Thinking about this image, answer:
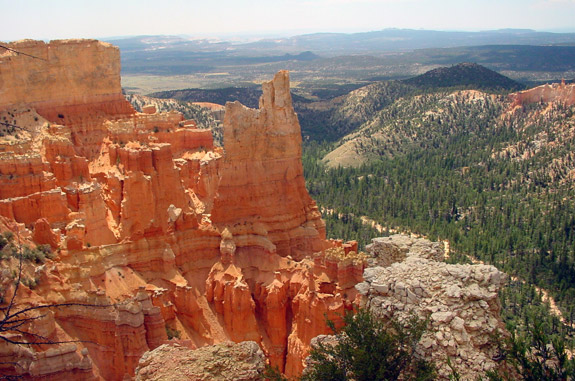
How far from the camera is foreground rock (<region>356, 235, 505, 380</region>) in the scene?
16.0 meters

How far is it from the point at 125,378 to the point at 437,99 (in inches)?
4861

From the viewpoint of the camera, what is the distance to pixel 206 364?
16.4 m

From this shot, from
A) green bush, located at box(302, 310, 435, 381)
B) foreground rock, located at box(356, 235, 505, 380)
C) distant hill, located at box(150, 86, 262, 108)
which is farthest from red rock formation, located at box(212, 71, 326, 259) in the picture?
distant hill, located at box(150, 86, 262, 108)

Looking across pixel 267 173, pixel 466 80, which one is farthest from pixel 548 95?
pixel 267 173

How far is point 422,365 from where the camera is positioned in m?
15.8

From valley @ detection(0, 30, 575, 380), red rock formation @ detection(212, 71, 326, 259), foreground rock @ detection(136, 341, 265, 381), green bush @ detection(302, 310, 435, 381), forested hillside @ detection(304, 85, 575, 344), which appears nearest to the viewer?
green bush @ detection(302, 310, 435, 381)

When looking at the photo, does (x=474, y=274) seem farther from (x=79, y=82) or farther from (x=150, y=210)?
(x=79, y=82)

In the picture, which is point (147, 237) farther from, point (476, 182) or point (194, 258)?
point (476, 182)

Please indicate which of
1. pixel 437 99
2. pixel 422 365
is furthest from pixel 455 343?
pixel 437 99

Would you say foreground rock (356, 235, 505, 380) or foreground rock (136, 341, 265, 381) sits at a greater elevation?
foreground rock (356, 235, 505, 380)

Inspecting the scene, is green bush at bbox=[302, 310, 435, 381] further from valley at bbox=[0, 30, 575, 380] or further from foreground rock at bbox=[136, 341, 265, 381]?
foreground rock at bbox=[136, 341, 265, 381]

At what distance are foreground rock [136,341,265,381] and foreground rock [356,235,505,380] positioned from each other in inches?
162

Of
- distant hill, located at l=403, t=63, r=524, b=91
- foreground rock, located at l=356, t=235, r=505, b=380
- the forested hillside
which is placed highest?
distant hill, located at l=403, t=63, r=524, b=91

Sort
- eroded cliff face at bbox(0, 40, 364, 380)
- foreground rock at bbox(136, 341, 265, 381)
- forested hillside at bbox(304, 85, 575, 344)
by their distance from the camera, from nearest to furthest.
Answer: foreground rock at bbox(136, 341, 265, 381) → eroded cliff face at bbox(0, 40, 364, 380) → forested hillside at bbox(304, 85, 575, 344)
